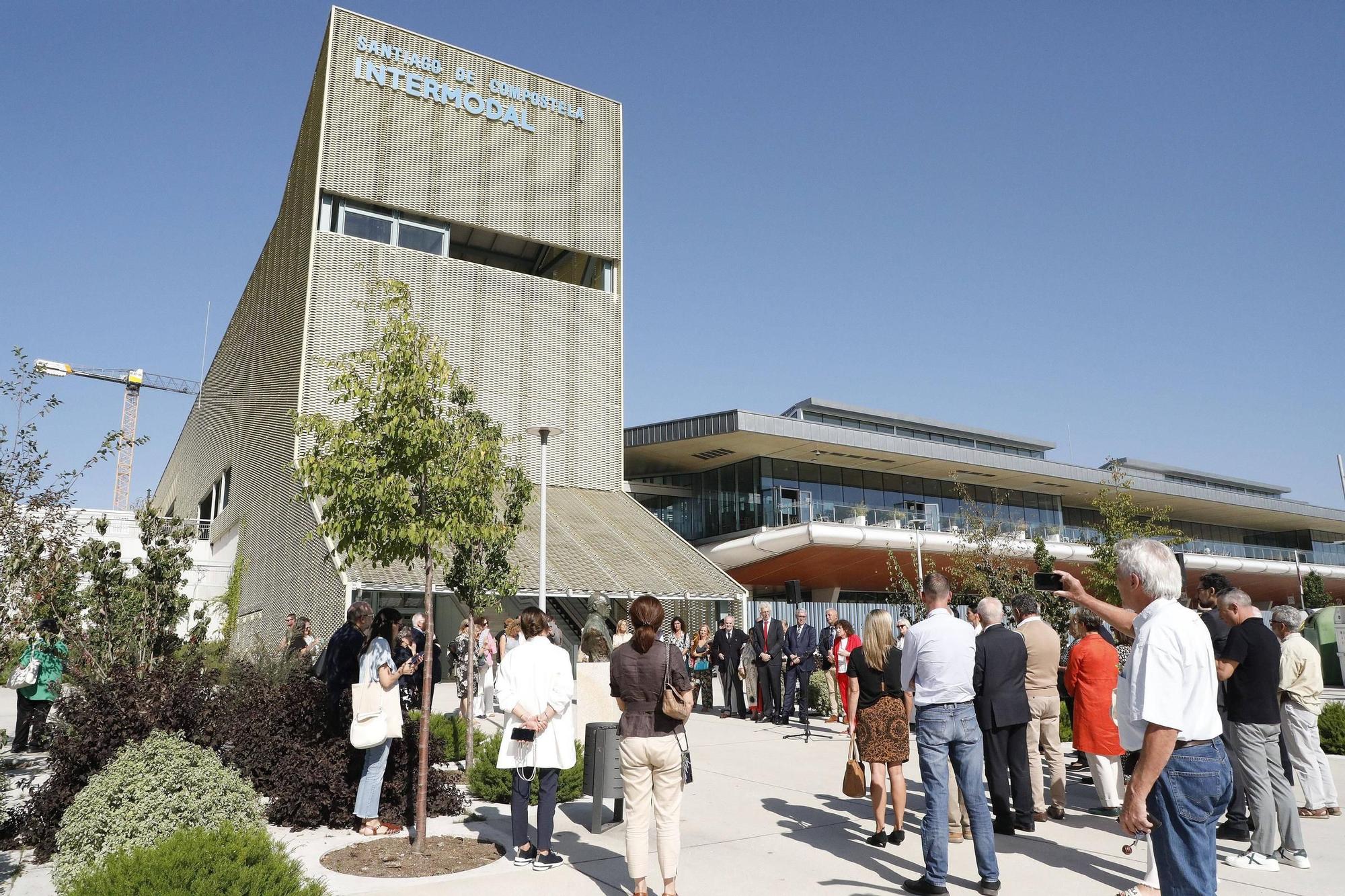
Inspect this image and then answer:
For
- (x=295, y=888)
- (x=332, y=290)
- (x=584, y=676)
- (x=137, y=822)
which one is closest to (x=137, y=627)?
(x=137, y=822)

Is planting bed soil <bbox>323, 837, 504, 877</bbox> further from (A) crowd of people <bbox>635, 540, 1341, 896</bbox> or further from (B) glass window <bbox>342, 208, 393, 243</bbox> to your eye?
(B) glass window <bbox>342, 208, 393, 243</bbox>

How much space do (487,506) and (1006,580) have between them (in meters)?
14.4

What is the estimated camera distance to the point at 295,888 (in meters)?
4.12

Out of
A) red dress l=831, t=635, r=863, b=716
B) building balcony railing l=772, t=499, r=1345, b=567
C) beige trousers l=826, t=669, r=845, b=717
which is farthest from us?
building balcony railing l=772, t=499, r=1345, b=567

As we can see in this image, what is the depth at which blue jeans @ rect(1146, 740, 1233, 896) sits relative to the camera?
11.3 ft

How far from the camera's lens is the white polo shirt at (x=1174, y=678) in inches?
138

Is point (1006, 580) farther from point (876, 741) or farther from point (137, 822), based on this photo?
point (137, 822)

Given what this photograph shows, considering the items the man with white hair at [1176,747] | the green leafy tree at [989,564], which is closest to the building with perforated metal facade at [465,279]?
the green leafy tree at [989,564]

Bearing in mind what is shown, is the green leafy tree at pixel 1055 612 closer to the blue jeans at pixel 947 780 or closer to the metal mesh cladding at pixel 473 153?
the blue jeans at pixel 947 780

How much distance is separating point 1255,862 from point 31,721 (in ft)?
44.9

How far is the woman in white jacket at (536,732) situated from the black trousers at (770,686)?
9.69 meters

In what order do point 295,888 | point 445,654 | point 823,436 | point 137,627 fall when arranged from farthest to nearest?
1. point 823,436
2. point 445,654
3. point 137,627
4. point 295,888

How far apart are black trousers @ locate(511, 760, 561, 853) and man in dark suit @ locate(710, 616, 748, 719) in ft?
34.4

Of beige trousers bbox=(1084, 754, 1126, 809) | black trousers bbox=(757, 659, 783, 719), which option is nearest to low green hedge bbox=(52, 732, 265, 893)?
Answer: beige trousers bbox=(1084, 754, 1126, 809)
